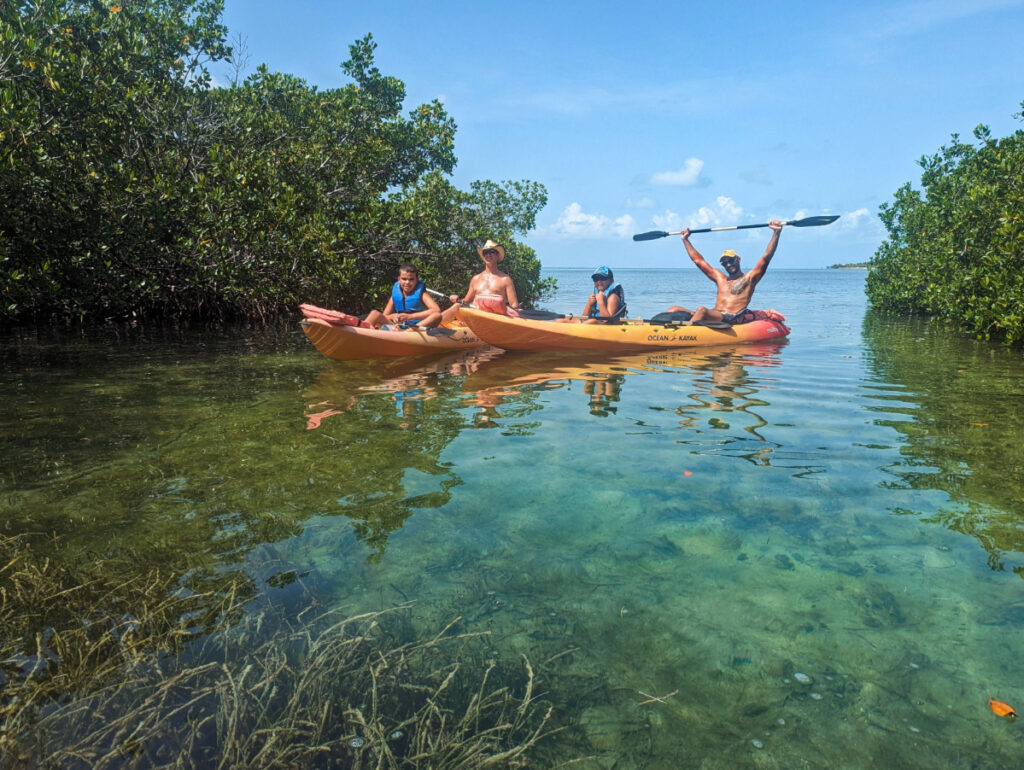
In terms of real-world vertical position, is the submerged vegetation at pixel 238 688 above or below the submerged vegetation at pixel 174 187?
below

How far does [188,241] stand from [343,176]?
18.4ft

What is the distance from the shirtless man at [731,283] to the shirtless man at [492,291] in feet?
10.1

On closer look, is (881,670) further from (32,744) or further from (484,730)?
(32,744)

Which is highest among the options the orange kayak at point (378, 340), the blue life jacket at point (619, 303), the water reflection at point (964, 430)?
the blue life jacket at point (619, 303)

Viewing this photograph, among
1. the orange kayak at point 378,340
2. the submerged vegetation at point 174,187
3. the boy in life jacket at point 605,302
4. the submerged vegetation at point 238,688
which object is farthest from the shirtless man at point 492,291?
the submerged vegetation at point 238,688

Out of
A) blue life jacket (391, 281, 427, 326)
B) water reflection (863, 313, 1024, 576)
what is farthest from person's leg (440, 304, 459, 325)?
water reflection (863, 313, 1024, 576)

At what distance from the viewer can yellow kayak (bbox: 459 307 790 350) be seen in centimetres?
1017

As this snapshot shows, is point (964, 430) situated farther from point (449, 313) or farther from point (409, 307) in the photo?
point (409, 307)

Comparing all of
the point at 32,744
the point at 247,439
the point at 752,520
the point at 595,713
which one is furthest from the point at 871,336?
the point at 32,744

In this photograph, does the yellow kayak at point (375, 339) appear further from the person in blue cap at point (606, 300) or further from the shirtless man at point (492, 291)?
the person in blue cap at point (606, 300)

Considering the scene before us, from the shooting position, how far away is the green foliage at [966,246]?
1140 centimetres

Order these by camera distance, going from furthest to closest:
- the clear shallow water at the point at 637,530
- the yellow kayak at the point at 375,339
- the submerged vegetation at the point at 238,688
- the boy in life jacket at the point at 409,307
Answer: the boy in life jacket at the point at 409,307, the yellow kayak at the point at 375,339, the clear shallow water at the point at 637,530, the submerged vegetation at the point at 238,688

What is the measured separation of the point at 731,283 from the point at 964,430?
6.49m

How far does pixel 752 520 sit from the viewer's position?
12.3ft
